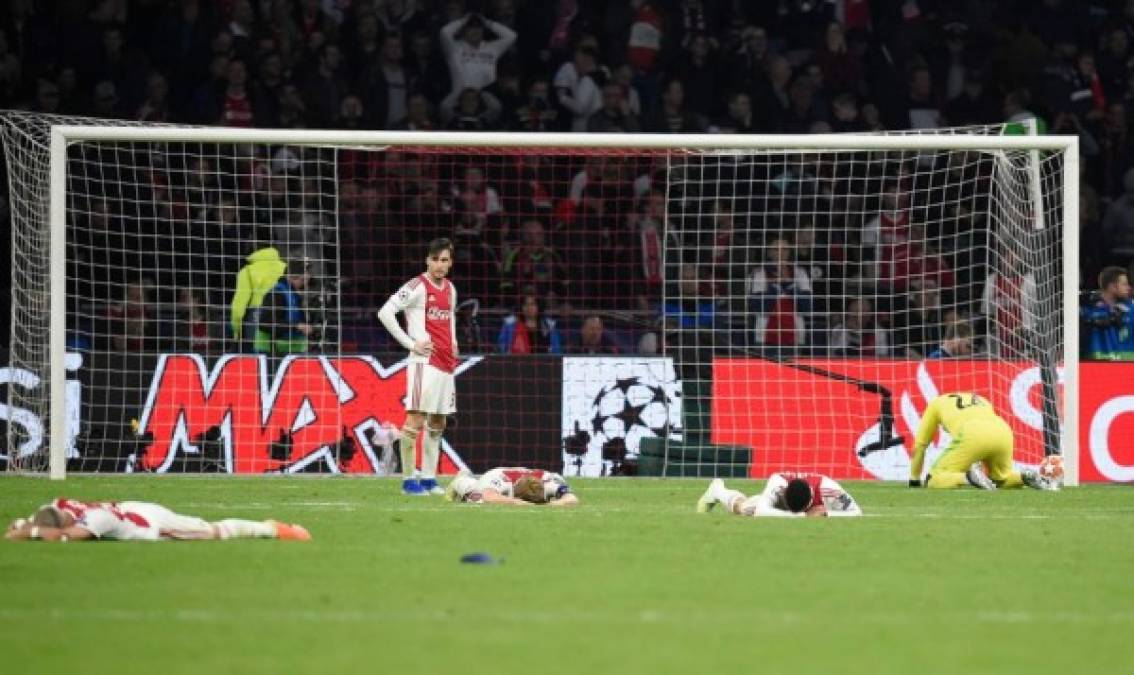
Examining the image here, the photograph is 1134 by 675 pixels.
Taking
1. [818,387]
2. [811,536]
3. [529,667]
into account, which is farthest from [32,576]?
[818,387]

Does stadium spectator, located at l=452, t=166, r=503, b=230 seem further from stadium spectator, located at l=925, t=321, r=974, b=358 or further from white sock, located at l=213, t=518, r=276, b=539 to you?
white sock, located at l=213, t=518, r=276, b=539

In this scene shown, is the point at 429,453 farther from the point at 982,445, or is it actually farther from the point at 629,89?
the point at 629,89

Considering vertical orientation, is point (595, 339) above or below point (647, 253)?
below

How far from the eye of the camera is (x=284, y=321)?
67.2 ft

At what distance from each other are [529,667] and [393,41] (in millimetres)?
17178

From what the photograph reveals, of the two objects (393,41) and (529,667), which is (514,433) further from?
(529,667)

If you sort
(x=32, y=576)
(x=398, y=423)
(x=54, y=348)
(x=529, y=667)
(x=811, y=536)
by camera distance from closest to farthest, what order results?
1. (x=529, y=667)
2. (x=32, y=576)
3. (x=811, y=536)
4. (x=54, y=348)
5. (x=398, y=423)

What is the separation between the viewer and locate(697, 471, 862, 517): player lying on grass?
13.5m

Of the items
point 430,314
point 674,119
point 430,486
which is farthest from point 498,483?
point 674,119

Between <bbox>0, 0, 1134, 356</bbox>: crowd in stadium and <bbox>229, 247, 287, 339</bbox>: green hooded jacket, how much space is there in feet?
1.24

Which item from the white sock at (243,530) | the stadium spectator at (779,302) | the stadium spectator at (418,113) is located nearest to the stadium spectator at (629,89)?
the stadium spectator at (418,113)

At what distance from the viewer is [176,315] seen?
20828 millimetres

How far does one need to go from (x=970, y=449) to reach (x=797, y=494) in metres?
4.41

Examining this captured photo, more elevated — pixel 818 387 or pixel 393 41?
pixel 393 41
